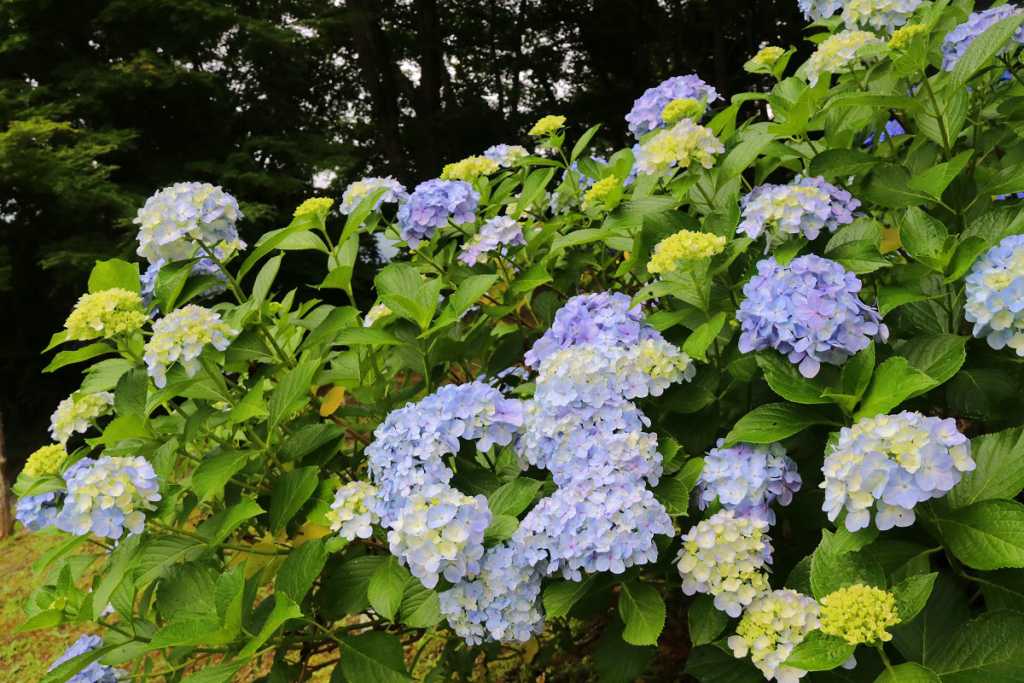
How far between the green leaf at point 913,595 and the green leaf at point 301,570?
0.98m

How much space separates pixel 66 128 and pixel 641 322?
24.7 feet

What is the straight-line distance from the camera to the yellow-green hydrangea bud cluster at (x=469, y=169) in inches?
81.9

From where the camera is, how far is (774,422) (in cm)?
131

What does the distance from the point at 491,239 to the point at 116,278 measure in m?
0.83

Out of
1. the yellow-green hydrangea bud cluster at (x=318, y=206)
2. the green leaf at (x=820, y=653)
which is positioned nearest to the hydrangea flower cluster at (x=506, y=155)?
the yellow-green hydrangea bud cluster at (x=318, y=206)

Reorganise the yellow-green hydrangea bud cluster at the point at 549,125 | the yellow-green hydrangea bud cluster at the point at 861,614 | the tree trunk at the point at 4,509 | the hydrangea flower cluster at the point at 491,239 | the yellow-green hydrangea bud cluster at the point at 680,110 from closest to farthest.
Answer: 1. the yellow-green hydrangea bud cluster at the point at 861,614
2. the hydrangea flower cluster at the point at 491,239
3. the yellow-green hydrangea bud cluster at the point at 680,110
4. the yellow-green hydrangea bud cluster at the point at 549,125
5. the tree trunk at the point at 4,509

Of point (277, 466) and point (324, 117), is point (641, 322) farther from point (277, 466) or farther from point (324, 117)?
point (324, 117)

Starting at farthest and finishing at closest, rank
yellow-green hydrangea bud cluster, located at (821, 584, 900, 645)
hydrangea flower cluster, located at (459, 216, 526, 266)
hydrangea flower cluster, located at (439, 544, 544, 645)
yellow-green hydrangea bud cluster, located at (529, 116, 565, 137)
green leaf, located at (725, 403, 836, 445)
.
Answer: yellow-green hydrangea bud cluster, located at (529, 116, 565, 137)
hydrangea flower cluster, located at (459, 216, 526, 266)
hydrangea flower cluster, located at (439, 544, 544, 645)
green leaf, located at (725, 403, 836, 445)
yellow-green hydrangea bud cluster, located at (821, 584, 900, 645)

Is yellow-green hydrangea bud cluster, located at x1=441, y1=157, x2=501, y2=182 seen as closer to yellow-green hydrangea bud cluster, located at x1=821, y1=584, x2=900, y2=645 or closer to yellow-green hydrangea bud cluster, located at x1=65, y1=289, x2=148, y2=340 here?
yellow-green hydrangea bud cluster, located at x1=65, y1=289, x2=148, y2=340

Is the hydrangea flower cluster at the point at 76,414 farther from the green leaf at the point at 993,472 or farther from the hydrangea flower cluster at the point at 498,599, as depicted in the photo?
the green leaf at the point at 993,472

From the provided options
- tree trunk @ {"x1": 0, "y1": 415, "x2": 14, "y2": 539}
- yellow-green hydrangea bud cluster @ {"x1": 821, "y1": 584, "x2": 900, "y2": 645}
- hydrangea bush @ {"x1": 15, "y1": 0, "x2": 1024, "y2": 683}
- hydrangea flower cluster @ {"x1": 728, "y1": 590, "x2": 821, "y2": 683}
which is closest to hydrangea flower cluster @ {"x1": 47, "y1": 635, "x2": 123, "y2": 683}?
hydrangea bush @ {"x1": 15, "y1": 0, "x2": 1024, "y2": 683}

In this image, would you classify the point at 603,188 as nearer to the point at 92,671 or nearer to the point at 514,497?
the point at 514,497

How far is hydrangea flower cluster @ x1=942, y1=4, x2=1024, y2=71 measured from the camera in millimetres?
1798

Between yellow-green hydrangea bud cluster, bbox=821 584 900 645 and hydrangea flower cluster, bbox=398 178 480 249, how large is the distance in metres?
1.16
